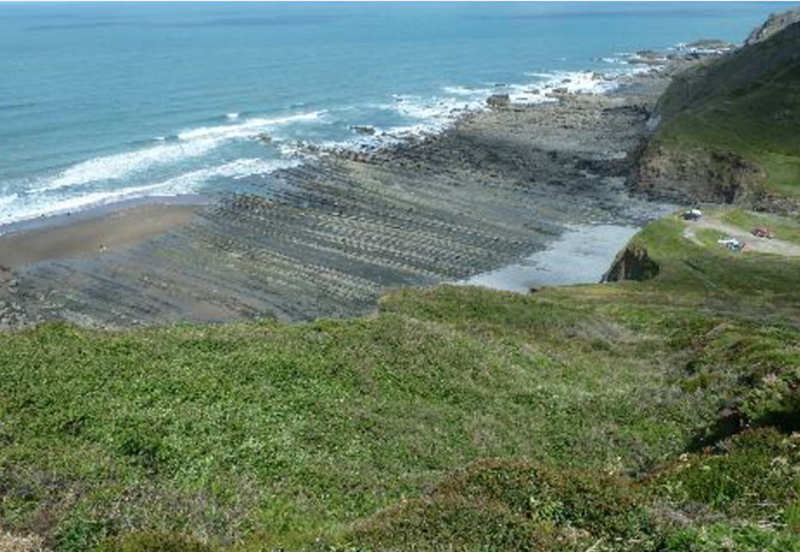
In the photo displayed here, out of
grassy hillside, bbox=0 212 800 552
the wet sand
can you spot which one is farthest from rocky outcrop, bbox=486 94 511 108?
grassy hillside, bbox=0 212 800 552

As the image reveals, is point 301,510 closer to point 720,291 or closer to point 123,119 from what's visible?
point 720,291

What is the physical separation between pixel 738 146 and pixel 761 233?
25.8m

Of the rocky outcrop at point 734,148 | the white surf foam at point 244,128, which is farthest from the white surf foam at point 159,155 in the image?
the rocky outcrop at point 734,148

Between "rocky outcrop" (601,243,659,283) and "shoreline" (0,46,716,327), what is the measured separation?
8.17 meters

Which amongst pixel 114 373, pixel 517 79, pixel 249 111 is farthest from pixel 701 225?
pixel 517 79

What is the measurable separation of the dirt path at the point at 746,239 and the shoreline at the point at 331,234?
34.7 feet

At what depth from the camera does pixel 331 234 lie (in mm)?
71000

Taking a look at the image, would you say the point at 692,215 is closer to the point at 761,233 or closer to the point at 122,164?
the point at 761,233

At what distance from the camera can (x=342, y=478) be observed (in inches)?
750

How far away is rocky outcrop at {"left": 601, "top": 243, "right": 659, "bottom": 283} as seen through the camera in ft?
193

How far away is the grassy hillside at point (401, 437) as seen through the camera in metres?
13.5

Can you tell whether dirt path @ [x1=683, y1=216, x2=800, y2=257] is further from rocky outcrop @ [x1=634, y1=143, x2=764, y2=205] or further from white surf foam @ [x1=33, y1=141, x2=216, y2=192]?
white surf foam @ [x1=33, y1=141, x2=216, y2=192]

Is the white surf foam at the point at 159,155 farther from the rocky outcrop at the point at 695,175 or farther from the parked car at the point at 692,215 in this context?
the parked car at the point at 692,215

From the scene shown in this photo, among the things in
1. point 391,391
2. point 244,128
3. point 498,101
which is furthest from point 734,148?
point 391,391
